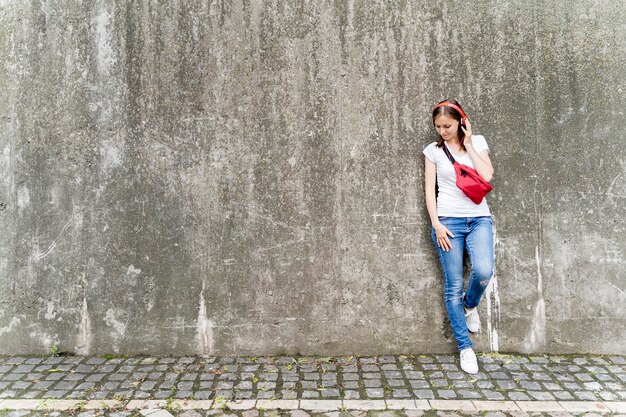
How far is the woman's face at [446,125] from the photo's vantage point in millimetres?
4324

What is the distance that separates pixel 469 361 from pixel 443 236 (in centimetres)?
115

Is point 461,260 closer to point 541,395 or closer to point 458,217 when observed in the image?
point 458,217

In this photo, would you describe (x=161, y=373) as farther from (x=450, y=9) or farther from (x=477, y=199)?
(x=450, y=9)

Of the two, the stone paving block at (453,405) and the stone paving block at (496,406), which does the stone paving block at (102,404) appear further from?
the stone paving block at (496,406)

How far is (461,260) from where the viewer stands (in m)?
4.46

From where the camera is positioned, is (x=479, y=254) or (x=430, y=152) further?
(x=430, y=152)

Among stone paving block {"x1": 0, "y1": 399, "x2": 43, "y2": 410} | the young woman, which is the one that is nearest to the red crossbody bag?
the young woman

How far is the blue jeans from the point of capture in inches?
172

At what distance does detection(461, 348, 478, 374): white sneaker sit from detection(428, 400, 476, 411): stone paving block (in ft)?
1.80

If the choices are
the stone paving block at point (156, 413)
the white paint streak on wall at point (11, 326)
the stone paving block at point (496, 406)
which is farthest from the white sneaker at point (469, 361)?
the white paint streak on wall at point (11, 326)

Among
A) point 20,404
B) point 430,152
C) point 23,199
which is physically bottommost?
point 20,404

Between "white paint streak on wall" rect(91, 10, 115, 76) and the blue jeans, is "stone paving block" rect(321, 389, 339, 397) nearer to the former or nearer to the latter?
the blue jeans

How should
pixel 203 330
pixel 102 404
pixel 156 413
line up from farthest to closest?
pixel 203 330
pixel 102 404
pixel 156 413

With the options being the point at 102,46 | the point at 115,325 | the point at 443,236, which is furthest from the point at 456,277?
the point at 102,46
